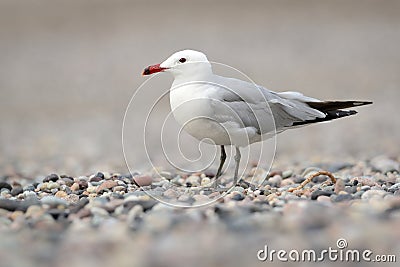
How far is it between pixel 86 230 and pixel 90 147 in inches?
326

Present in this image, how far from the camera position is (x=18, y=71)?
2169cm

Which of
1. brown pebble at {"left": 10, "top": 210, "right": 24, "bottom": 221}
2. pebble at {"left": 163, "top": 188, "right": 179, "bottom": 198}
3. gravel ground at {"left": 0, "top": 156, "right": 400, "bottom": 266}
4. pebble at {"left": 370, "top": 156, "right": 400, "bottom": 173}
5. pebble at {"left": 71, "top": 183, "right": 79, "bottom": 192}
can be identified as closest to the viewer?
gravel ground at {"left": 0, "top": 156, "right": 400, "bottom": 266}

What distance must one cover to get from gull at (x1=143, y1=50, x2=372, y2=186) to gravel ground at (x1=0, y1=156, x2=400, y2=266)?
49cm

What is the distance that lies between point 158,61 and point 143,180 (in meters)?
15.1

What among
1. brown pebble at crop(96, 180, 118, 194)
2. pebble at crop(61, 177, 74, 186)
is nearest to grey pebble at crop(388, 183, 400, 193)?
brown pebble at crop(96, 180, 118, 194)

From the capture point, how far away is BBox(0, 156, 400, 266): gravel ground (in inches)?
130

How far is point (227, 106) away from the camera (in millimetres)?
5113

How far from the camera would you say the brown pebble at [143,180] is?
5.59 meters

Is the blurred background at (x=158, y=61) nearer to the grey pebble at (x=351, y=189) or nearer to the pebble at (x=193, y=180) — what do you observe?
the pebble at (x=193, y=180)

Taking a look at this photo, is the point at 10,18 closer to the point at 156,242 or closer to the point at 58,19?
the point at 58,19

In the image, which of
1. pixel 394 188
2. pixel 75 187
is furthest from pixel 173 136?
pixel 394 188

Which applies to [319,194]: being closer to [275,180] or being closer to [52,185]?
[275,180]

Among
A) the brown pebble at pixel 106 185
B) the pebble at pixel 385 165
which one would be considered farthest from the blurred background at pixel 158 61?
the brown pebble at pixel 106 185

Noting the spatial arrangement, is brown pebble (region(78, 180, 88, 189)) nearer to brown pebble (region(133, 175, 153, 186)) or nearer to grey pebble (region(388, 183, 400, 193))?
brown pebble (region(133, 175, 153, 186))
